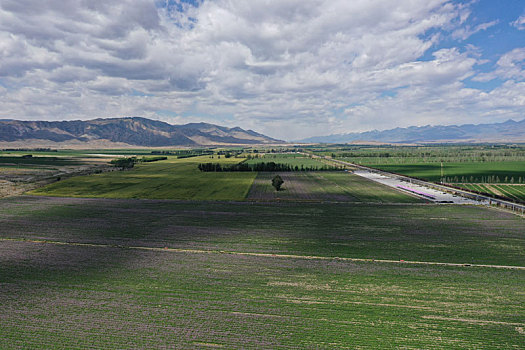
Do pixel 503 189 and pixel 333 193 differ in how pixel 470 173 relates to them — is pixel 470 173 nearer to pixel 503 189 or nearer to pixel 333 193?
pixel 503 189

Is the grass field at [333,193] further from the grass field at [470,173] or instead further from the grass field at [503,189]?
the grass field at [470,173]

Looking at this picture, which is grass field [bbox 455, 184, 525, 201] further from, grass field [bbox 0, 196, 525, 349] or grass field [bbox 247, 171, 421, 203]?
grass field [bbox 0, 196, 525, 349]

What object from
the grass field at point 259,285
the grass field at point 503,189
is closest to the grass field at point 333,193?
the grass field at point 259,285

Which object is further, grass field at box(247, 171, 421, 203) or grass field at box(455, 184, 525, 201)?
grass field at box(455, 184, 525, 201)

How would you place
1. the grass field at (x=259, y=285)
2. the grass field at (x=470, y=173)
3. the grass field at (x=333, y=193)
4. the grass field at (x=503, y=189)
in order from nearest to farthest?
the grass field at (x=259, y=285) → the grass field at (x=333, y=193) → the grass field at (x=503, y=189) → the grass field at (x=470, y=173)

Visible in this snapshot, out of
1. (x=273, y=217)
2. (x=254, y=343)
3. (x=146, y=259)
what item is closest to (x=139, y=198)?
(x=273, y=217)

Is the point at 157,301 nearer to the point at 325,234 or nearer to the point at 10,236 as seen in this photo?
the point at 325,234

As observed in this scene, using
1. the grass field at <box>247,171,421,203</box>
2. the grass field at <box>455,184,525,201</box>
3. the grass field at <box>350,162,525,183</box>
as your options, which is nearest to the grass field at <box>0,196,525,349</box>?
the grass field at <box>247,171,421,203</box>

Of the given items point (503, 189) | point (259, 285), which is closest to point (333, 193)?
point (503, 189)
